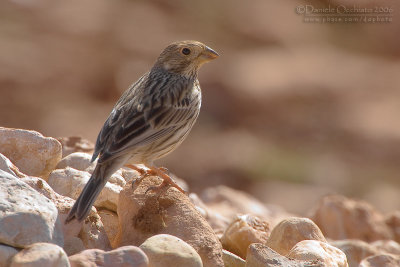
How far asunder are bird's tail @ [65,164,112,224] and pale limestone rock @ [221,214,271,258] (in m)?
1.10

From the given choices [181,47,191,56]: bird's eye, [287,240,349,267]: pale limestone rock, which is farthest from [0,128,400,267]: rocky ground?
[181,47,191,56]: bird's eye

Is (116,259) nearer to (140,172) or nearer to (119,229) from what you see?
(119,229)

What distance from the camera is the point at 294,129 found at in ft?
53.1

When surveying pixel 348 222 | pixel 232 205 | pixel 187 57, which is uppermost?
pixel 187 57

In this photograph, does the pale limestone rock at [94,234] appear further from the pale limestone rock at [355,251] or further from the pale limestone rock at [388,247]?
the pale limestone rock at [388,247]

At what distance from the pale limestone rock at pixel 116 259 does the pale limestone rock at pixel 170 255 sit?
0.24 m

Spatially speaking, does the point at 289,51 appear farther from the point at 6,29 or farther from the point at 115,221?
the point at 115,221

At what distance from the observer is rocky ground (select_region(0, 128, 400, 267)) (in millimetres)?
4120

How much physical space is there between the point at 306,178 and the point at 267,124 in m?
2.27

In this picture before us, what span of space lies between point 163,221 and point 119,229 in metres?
0.41

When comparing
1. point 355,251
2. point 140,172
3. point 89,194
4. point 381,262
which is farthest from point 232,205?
point 89,194

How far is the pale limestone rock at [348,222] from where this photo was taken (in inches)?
302

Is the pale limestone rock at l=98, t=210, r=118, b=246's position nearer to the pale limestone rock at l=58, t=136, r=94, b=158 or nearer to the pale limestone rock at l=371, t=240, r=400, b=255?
the pale limestone rock at l=58, t=136, r=94, b=158

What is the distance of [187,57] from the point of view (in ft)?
22.0
